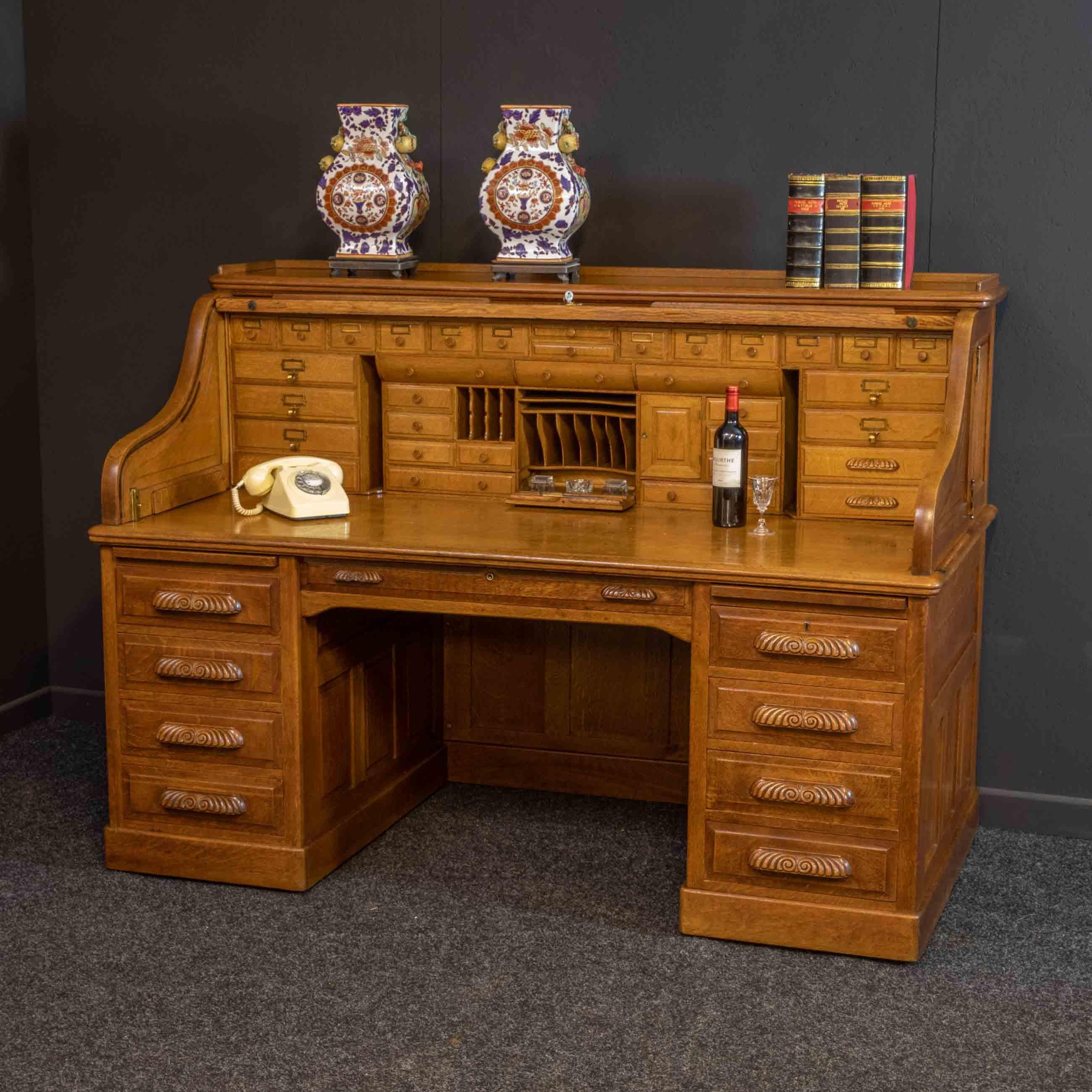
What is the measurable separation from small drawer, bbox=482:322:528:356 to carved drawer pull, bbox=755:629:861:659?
3.17 feet

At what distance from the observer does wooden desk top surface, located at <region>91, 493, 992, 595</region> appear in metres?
3.02

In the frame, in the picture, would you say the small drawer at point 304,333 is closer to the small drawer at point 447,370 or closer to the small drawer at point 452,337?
the small drawer at point 447,370

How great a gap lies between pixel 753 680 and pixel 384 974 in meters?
0.92

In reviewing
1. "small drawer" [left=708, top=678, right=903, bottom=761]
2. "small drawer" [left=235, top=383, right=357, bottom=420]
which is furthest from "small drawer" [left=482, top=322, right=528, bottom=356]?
"small drawer" [left=708, top=678, right=903, bottom=761]

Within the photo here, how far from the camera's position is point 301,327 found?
12.3 feet

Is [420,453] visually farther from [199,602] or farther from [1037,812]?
[1037,812]

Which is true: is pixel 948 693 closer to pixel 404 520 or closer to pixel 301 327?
pixel 404 520

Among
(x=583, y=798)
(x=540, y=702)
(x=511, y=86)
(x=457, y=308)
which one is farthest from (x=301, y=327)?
(x=583, y=798)

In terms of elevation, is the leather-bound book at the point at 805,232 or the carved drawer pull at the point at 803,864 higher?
the leather-bound book at the point at 805,232

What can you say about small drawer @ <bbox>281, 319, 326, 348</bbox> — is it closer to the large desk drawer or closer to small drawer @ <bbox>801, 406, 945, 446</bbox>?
the large desk drawer

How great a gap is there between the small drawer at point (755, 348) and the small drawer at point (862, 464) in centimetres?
21

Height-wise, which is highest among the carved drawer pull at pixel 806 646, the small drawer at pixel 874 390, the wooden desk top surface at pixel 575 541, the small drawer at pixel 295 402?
the small drawer at pixel 874 390

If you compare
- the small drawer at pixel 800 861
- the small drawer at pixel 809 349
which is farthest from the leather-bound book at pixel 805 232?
the small drawer at pixel 800 861

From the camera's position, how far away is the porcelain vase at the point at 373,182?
3.70m
